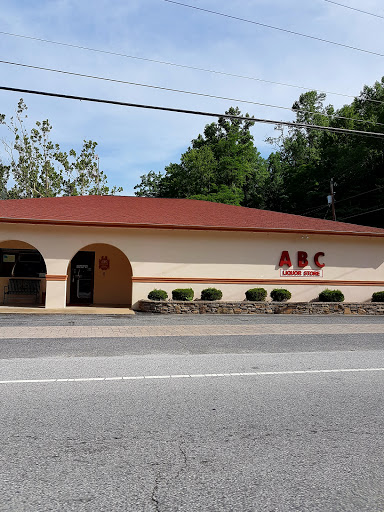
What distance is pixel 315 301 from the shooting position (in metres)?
19.6

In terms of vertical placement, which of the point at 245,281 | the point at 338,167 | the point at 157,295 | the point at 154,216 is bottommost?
the point at 157,295

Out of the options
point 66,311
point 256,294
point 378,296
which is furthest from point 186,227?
point 378,296

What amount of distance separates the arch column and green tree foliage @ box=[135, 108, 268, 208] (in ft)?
87.0

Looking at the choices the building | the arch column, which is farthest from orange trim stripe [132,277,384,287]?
the arch column

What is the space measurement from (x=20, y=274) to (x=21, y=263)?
1.62 ft

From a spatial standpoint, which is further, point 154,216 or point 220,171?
point 220,171

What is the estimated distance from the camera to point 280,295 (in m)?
19.0

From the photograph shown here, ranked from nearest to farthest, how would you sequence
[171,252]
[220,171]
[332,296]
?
1. [171,252]
2. [332,296]
3. [220,171]

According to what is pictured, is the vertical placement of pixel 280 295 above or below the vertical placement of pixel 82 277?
below

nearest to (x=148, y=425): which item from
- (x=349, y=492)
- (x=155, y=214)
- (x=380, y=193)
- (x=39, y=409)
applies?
(x=39, y=409)

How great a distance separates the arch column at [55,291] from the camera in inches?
699

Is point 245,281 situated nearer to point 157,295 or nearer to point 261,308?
point 261,308

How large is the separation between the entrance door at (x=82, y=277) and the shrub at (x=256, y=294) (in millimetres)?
7215

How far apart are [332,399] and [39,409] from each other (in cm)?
353
